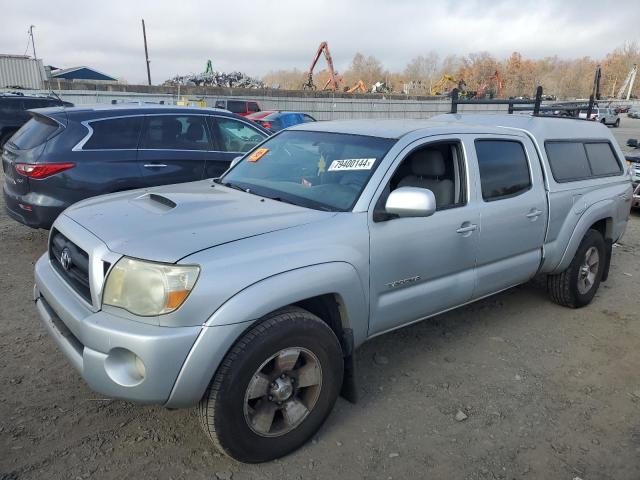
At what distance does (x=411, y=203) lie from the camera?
9.30ft

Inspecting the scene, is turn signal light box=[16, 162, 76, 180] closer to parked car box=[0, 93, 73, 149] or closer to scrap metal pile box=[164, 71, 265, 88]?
parked car box=[0, 93, 73, 149]

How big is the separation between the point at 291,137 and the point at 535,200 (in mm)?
1997

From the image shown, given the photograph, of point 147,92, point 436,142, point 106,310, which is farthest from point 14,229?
point 147,92

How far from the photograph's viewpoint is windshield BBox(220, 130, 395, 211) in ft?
10.2

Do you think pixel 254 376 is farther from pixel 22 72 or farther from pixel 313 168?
pixel 22 72

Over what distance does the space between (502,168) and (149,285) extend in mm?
2789

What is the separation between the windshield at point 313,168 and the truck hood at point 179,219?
18 cm

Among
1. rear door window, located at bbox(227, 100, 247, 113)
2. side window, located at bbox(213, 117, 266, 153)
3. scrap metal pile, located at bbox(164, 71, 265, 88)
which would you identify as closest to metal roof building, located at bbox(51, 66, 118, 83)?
scrap metal pile, located at bbox(164, 71, 265, 88)

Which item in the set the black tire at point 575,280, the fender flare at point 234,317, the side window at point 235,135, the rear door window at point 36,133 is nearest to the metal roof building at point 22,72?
the rear door window at point 36,133

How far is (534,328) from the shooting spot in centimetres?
442

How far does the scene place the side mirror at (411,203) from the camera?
2.82 m

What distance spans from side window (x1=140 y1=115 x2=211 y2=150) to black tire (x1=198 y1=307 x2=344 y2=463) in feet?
13.2

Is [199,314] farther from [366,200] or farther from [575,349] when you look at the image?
[575,349]

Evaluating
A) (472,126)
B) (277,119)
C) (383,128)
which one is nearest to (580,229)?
(472,126)
